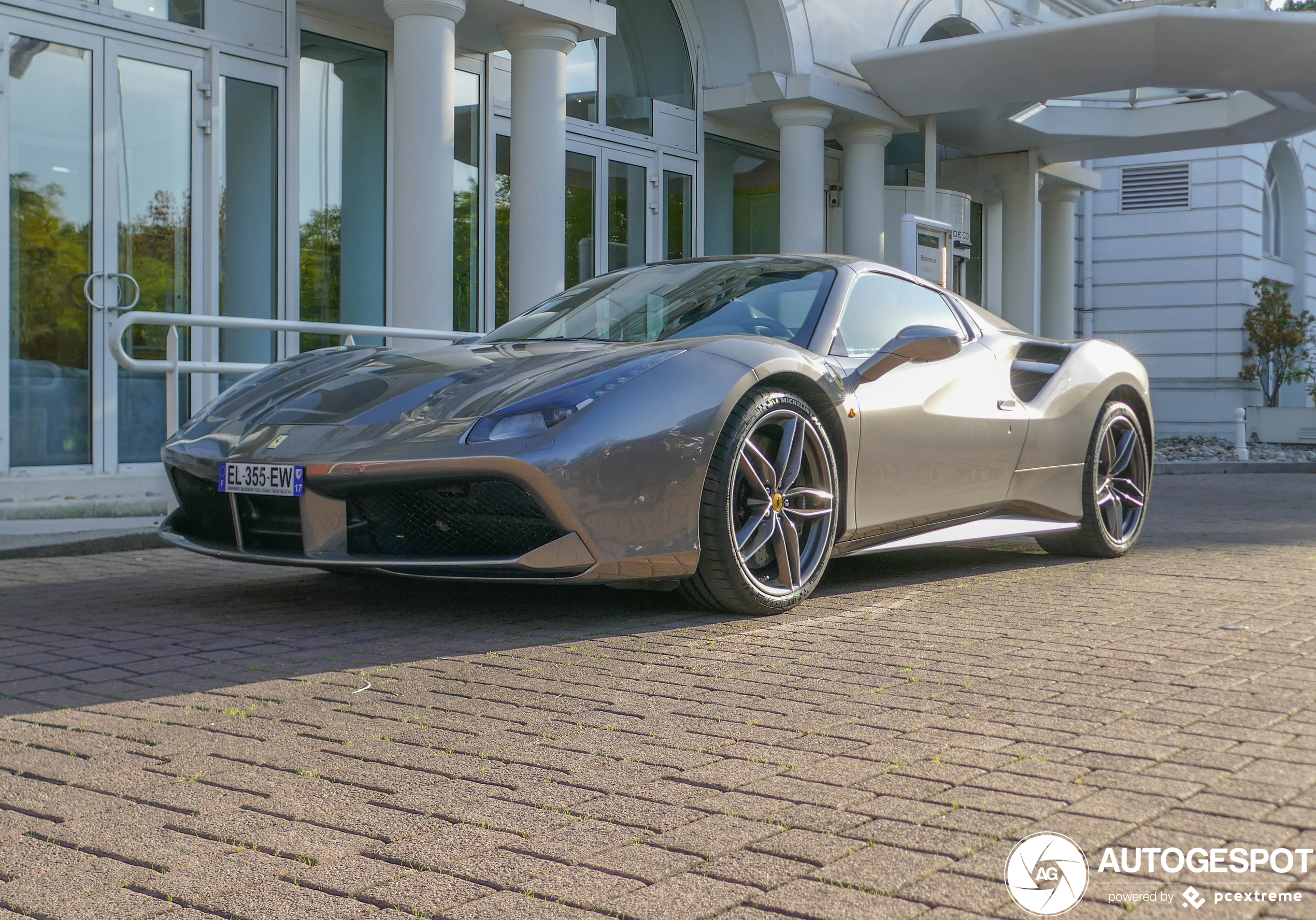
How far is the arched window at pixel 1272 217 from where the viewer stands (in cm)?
2808

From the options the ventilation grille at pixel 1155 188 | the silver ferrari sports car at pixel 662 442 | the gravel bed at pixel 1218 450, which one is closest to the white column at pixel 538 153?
the silver ferrari sports car at pixel 662 442

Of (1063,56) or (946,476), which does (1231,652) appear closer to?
(946,476)

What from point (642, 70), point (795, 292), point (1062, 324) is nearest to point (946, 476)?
point (795, 292)

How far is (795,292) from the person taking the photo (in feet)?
16.4

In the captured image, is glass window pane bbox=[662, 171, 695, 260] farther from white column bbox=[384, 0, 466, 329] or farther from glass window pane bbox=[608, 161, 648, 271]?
white column bbox=[384, 0, 466, 329]

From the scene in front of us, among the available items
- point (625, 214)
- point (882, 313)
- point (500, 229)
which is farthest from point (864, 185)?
point (882, 313)

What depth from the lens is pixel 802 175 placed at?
48.3ft

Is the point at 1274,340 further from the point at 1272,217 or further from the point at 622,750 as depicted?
the point at 622,750

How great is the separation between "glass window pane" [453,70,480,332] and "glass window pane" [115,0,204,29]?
2650mm

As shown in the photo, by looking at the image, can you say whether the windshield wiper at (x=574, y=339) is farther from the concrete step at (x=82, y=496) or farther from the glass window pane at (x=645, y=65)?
the glass window pane at (x=645, y=65)

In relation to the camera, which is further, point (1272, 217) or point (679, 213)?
point (1272, 217)

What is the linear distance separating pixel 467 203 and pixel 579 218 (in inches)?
71.1

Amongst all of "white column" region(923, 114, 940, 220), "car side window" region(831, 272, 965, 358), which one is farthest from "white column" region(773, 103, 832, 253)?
"car side window" region(831, 272, 965, 358)

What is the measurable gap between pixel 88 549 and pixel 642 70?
32.8 feet
